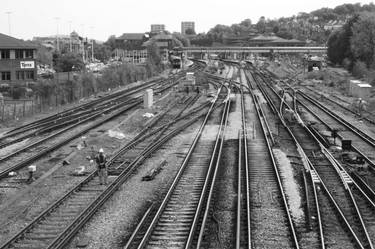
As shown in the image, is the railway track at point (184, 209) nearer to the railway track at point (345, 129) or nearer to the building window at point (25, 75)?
the railway track at point (345, 129)

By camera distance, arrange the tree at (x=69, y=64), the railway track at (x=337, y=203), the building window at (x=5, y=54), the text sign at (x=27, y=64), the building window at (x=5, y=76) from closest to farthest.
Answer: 1. the railway track at (x=337, y=203)
2. the building window at (x=5, y=54)
3. the building window at (x=5, y=76)
4. the text sign at (x=27, y=64)
5. the tree at (x=69, y=64)

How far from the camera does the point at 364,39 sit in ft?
223

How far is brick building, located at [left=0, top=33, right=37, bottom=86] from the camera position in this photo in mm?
51719

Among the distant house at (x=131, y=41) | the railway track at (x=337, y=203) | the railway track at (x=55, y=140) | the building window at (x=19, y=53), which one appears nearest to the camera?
the railway track at (x=337, y=203)

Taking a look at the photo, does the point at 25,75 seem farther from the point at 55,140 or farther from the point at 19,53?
the point at 55,140

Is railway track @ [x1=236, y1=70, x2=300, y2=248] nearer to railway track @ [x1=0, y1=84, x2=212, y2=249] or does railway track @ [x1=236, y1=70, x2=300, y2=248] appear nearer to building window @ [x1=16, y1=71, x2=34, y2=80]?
railway track @ [x1=0, y1=84, x2=212, y2=249]

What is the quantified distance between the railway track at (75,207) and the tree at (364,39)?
5224 cm

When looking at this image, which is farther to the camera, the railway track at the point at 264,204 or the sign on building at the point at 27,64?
the sign on building at the point at 27,64

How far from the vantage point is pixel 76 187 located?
15.8 meters

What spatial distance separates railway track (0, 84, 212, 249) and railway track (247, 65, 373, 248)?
5.77m

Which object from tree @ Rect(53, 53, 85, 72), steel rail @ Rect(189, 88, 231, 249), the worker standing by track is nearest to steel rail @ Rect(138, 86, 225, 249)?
steel rail @ Rect(189, 88, 231, 249)

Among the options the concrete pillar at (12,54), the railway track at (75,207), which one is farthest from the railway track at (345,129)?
the concrete pillar at (12,54)

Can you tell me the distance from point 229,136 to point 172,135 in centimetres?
277

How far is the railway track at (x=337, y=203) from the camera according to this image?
1206 cm
